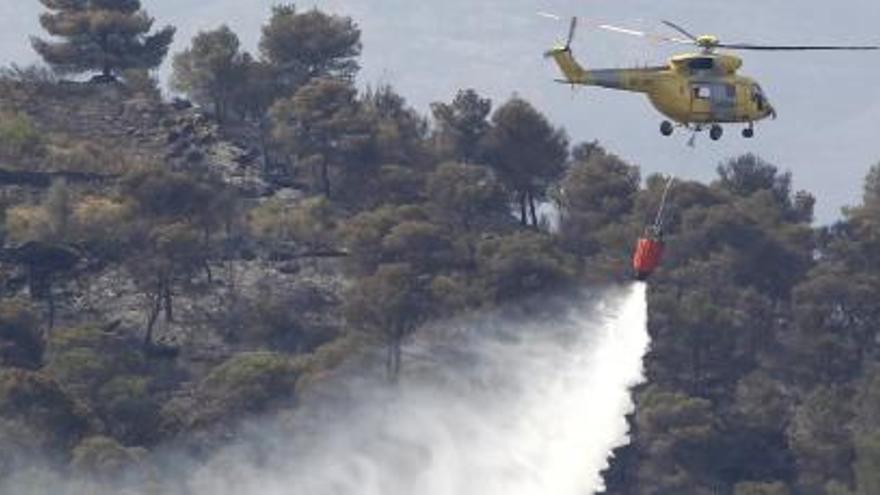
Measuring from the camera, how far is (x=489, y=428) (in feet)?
534

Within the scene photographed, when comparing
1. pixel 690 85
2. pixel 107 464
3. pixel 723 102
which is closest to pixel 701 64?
pixel 690 85

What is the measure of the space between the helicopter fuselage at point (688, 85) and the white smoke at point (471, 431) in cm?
1815

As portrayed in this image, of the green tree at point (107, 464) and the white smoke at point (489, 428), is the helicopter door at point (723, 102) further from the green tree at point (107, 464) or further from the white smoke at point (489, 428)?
the green tree at point (107, 464)

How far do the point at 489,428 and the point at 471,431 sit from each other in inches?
100

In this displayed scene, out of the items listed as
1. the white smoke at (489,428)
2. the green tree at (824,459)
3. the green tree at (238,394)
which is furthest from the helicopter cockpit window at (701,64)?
the green tree at (824,459)

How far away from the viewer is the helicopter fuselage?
456 feet

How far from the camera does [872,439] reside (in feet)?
628

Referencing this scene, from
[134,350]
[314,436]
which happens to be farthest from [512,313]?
[314,436]

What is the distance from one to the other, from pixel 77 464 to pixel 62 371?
22.9 metres

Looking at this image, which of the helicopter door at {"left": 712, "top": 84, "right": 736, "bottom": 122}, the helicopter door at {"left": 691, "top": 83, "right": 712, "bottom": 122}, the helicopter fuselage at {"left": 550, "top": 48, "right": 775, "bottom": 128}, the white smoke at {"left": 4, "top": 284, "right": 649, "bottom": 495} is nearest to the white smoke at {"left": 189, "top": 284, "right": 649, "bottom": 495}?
the white smoke at {"left": 4, "top": 284, "right": 649, "bottom": 495}

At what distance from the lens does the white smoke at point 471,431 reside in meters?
155

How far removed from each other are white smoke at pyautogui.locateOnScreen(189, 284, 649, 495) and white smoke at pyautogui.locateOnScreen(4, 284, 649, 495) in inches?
3.8

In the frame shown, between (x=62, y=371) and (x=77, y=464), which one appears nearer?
(x=77, y=464)

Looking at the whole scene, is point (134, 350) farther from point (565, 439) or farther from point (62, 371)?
point (565, 439)
